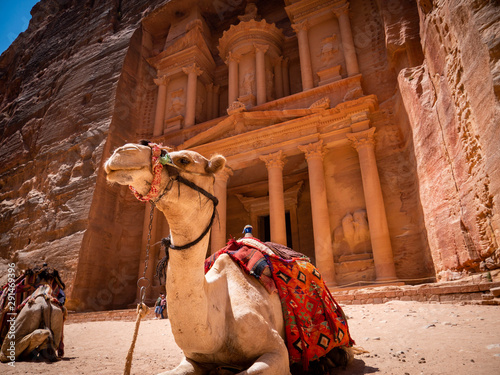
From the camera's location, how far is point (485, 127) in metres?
4.93

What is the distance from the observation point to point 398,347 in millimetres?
3785

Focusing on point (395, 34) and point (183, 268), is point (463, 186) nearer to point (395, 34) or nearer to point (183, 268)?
point (183, 268)

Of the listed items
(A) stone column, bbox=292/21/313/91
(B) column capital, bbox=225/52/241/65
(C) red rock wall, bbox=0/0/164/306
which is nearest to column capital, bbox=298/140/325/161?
(A) stone column, bbox=292/21/313/91

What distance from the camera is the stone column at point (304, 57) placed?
15.2 m

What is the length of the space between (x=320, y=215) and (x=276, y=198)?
1941 millimetres

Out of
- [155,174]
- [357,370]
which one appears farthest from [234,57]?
[155,174]

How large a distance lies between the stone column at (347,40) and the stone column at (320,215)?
13.8 ft

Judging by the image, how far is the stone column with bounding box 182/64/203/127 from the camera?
58.4 feet

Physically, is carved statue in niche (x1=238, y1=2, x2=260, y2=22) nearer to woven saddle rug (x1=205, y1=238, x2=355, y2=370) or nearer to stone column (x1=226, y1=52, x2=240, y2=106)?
stone column (x1=226, y1=52, x2=240, y2=106)

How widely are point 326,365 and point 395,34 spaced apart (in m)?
11.7

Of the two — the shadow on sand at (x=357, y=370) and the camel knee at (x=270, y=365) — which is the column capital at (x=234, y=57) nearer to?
the shadow on sand at (x=357, y=370)

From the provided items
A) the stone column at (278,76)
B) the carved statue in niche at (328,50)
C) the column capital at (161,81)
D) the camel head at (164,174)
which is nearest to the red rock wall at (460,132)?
the camel head at (164,174)

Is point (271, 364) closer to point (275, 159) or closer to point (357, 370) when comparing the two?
point (357, 370)

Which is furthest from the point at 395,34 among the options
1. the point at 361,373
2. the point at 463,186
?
the point at 361,373
